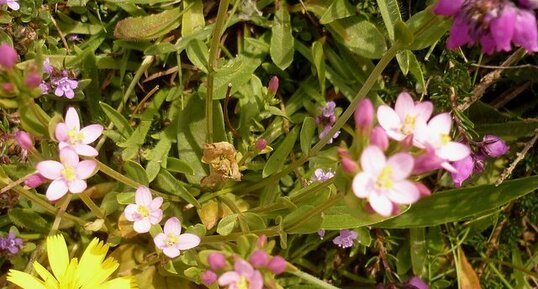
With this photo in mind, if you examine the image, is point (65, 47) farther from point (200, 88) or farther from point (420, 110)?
point (420, 110)

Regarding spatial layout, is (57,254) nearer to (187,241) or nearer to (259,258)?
(187,241)

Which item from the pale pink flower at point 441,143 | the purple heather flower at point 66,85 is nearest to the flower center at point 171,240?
the purple heather flower at point 66,85

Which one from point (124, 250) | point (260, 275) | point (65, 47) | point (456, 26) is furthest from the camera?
point (65, 47)

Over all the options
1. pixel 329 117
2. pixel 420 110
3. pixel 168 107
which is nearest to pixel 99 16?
pixel 168 107

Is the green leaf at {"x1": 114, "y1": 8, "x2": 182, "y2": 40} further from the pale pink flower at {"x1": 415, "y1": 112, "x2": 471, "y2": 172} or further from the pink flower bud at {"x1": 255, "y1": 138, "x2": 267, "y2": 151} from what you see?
the pale pink flower at {"x1": 415, "y1": 112, "x2": 471, "y2": 172}

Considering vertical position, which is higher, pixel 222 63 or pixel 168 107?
pixel 222 63

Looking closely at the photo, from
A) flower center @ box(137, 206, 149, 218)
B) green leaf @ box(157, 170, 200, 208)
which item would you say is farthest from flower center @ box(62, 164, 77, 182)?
green leaf @ box(157, 170, 200, 208)
